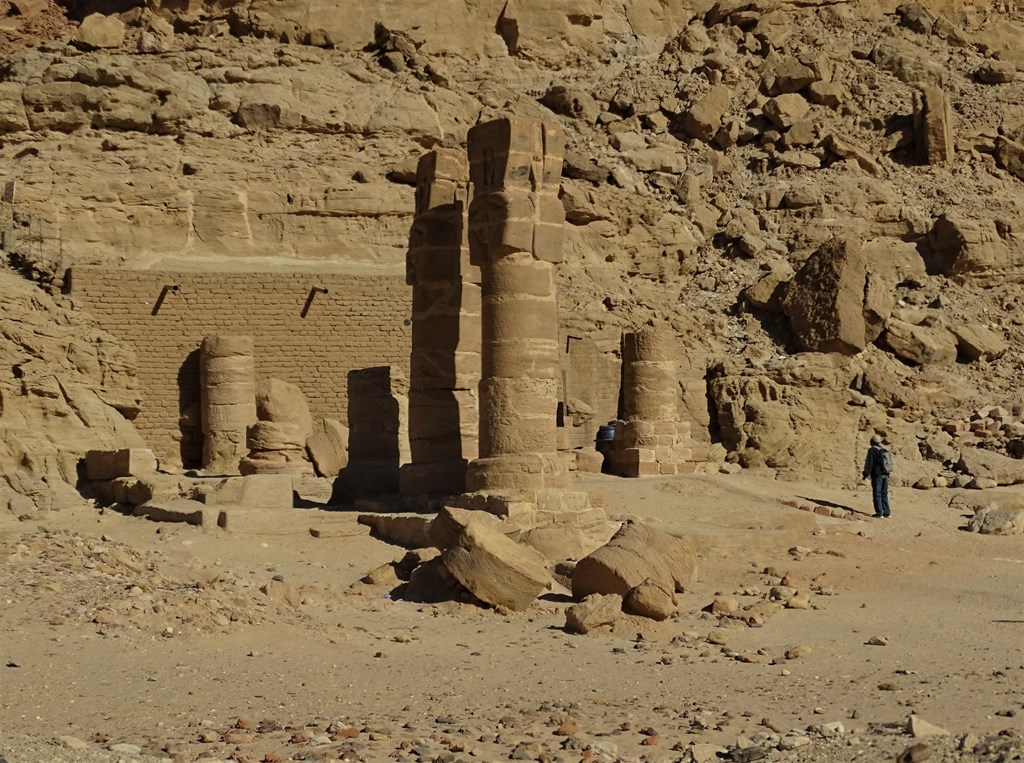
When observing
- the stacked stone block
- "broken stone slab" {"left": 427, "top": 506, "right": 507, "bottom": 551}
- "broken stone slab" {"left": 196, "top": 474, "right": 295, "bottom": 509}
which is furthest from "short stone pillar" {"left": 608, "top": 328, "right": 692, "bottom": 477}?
"broken stone slab" {"left": 427, "top": 506, "right": 507, "bottom": 551}

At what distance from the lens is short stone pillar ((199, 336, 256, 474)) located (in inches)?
878

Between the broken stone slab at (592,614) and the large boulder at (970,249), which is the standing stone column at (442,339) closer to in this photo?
the broken stone slab at (592,614)

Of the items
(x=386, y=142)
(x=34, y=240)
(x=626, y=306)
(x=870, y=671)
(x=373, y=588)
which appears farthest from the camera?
(x=386, y=142)

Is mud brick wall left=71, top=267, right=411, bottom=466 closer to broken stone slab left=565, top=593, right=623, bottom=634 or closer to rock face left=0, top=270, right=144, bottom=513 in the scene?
rock face left=0, top=270, right=144, bottom=513

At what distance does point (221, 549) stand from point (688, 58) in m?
30.4

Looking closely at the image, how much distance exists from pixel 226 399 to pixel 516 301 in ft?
31.9

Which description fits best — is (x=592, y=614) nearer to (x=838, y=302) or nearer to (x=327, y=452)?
(x=327, y=452)

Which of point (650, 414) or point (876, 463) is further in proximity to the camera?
point (650, 414)

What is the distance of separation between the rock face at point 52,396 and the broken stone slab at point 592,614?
8.99 m

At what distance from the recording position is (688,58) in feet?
131

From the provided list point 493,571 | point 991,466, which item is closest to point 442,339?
point 493,571

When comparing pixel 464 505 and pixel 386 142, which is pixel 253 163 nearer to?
pixel 386 142

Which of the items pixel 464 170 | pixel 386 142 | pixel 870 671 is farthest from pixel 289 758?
pixel 386 142

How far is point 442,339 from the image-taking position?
16031 mm
